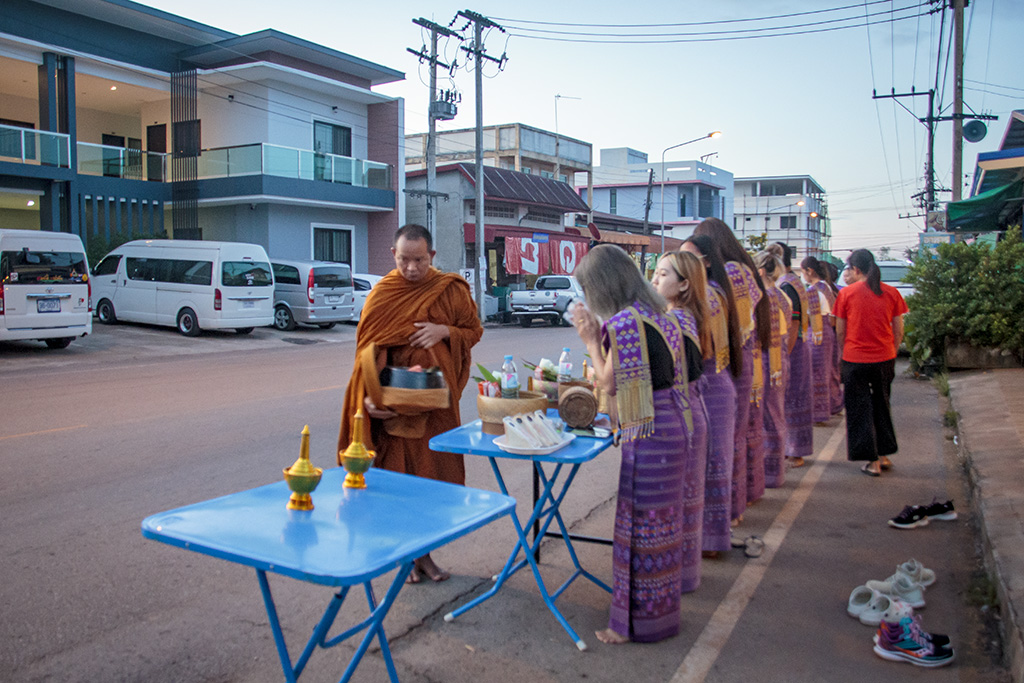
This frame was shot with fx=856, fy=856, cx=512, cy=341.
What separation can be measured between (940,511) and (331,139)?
81.8 ft

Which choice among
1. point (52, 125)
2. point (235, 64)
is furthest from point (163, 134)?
point (52, 125)

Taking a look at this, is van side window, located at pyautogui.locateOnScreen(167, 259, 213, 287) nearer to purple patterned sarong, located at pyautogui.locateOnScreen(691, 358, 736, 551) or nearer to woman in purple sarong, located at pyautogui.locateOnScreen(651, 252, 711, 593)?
purple patterned sarong, located at pyautogui.locateOnScreen(691, 358, 736, 551)

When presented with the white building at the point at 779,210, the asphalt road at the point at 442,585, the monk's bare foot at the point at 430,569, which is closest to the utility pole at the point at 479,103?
the asphalt road at the point at 442,585

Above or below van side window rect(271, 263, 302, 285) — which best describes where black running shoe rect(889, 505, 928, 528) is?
below

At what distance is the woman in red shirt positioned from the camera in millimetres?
6820

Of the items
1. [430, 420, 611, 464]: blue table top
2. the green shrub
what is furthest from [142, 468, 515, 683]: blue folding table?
the green shrub

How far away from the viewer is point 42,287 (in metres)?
14.6

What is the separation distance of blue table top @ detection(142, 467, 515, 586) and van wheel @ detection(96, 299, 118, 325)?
18.9m

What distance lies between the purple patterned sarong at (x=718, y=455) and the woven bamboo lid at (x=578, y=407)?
0.77 m

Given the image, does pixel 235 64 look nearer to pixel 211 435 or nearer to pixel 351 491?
pixel 211 435

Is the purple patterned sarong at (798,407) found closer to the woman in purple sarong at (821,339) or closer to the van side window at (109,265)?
the woman in purple sarong at (821,339)

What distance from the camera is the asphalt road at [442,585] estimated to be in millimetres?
3545

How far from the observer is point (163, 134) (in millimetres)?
26781

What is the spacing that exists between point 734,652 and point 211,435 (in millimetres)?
5873
